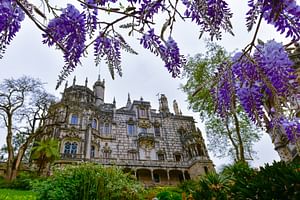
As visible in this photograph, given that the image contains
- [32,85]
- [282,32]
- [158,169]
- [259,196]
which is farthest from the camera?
[158,169]

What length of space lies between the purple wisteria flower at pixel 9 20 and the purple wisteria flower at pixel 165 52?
845mm

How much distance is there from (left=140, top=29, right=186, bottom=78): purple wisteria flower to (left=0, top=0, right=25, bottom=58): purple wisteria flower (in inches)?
33.3

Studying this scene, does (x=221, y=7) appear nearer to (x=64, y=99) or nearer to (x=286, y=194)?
(x=286, y=194)

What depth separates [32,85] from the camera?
21891mm

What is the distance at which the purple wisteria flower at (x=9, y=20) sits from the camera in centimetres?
126

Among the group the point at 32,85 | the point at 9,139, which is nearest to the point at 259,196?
the point at 9,139

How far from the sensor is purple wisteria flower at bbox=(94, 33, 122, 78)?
67.0 inches

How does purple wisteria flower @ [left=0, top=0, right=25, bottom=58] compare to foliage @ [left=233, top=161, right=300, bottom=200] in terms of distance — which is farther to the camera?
foliage @ [left=233, top=161, right=300, bottom=200]

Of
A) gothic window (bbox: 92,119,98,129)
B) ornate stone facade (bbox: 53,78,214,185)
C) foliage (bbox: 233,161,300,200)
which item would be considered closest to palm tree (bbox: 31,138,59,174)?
ornate stone facade (bbox: 53,78,214,185)

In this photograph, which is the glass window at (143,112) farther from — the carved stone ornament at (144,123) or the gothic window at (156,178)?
the gothic window at (156,178)

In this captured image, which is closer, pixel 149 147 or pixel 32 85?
pixel 32 85

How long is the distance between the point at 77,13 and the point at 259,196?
320 centimetres

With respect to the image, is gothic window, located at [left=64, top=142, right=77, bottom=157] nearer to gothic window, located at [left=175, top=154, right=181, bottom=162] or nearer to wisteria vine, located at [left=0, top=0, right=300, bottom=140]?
gothic window, located at [left=175, top=154, right=181, bottom=162]

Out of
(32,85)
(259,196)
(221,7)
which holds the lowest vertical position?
(259,196)
